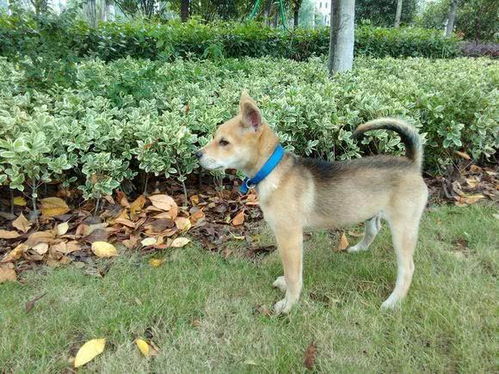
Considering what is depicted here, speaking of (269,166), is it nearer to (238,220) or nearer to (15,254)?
(238,220)

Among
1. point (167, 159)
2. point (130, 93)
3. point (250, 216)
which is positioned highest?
point (130, 93)

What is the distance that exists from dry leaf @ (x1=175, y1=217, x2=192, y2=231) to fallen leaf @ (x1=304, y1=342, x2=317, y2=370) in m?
1.89

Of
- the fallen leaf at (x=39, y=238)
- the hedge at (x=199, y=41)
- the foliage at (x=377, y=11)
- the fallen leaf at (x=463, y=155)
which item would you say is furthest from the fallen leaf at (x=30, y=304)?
the foliage at (x=377, y=11)

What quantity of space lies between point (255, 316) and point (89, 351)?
113 centimetres

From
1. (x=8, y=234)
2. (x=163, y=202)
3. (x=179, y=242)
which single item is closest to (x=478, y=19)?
(x=163, y=202)

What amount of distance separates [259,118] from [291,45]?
1020 centimetres

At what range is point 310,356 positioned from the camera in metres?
2.67

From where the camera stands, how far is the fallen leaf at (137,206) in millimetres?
4445

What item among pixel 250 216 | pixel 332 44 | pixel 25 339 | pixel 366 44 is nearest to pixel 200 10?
pixel 366 44

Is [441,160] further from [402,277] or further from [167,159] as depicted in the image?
[167,159]

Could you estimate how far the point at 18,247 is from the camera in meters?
3.81

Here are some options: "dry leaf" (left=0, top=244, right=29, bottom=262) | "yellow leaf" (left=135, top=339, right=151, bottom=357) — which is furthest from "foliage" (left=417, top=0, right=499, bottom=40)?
"yellow leaf" (left=135, top=339, right=151, bottom=357)

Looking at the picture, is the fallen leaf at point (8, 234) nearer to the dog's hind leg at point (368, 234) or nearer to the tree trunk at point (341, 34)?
the dog's hind leg at point (368, 234)

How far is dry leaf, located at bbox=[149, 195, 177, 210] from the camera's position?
14.6 ft
